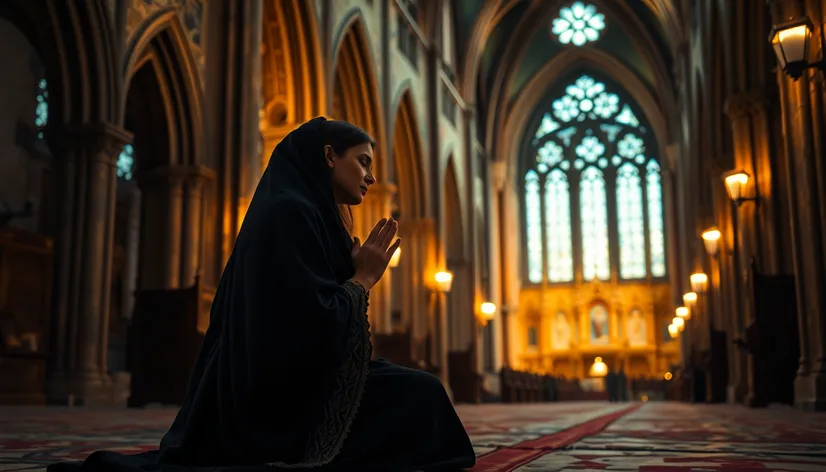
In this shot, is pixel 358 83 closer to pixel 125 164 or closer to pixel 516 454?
pixel 125 164

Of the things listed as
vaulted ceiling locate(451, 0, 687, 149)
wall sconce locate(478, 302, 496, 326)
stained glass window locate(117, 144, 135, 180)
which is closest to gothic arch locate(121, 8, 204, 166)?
stained glass window locate(117, 144, 135, 180)

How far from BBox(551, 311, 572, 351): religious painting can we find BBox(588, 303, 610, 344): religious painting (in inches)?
41.3

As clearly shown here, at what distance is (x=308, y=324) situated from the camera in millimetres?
2523

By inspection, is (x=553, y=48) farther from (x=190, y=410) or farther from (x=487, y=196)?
(x=190, y=410)

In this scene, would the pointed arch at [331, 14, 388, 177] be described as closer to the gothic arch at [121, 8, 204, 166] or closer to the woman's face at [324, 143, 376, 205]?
the gothic arch at [121, 8, 204, 166]

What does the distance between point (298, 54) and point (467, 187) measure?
13.8 metres

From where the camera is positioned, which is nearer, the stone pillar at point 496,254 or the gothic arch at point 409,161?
the gothic arch at point 409,161

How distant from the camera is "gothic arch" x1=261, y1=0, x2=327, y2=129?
15852 millimetres

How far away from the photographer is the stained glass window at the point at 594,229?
38.1 meters

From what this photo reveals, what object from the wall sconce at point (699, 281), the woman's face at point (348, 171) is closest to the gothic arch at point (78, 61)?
the woman's face at point (348, 171)

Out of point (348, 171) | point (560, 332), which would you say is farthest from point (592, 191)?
point (348, 171)

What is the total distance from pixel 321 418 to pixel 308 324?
0.28m

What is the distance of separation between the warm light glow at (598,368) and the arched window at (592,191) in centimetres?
356

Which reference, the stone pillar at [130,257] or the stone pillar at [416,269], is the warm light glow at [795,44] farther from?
the stone pillar at [130,257]
